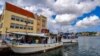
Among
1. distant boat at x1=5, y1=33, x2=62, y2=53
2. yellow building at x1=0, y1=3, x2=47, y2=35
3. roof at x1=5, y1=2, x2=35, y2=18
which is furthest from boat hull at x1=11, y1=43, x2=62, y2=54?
roof at x1=5, y1=2, x2=35, y2=18

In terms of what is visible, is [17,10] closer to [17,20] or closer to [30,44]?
[17,20]

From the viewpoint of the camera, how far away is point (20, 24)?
62.7m

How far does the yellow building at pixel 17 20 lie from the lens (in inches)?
2194

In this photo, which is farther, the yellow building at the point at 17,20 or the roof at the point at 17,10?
the roof at the point at 17,10

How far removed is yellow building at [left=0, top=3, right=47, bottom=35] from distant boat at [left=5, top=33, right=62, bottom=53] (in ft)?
27.4

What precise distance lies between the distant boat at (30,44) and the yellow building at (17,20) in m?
8.34

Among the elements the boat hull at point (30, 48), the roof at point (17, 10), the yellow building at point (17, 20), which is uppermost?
the roof at point (17, 10)

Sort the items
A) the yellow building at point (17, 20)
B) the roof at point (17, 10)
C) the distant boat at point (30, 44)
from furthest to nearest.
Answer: the roof at point (17, 10) → the yellow building at point (17, 20) → the distant boat at point (30, 44)

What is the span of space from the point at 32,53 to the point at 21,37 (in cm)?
470

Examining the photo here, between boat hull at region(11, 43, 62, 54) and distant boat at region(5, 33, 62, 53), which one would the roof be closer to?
distant boat at region(5, 33, 62, 53)

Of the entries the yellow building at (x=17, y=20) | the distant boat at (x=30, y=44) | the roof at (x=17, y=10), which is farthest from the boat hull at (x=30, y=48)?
the roof at (x=17, y=10)

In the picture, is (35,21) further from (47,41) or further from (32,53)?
(32,53)

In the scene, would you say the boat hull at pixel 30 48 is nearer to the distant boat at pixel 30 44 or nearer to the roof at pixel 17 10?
the distant boat at pixel 30 44

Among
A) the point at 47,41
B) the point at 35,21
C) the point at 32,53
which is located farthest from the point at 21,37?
the point at 35,21
